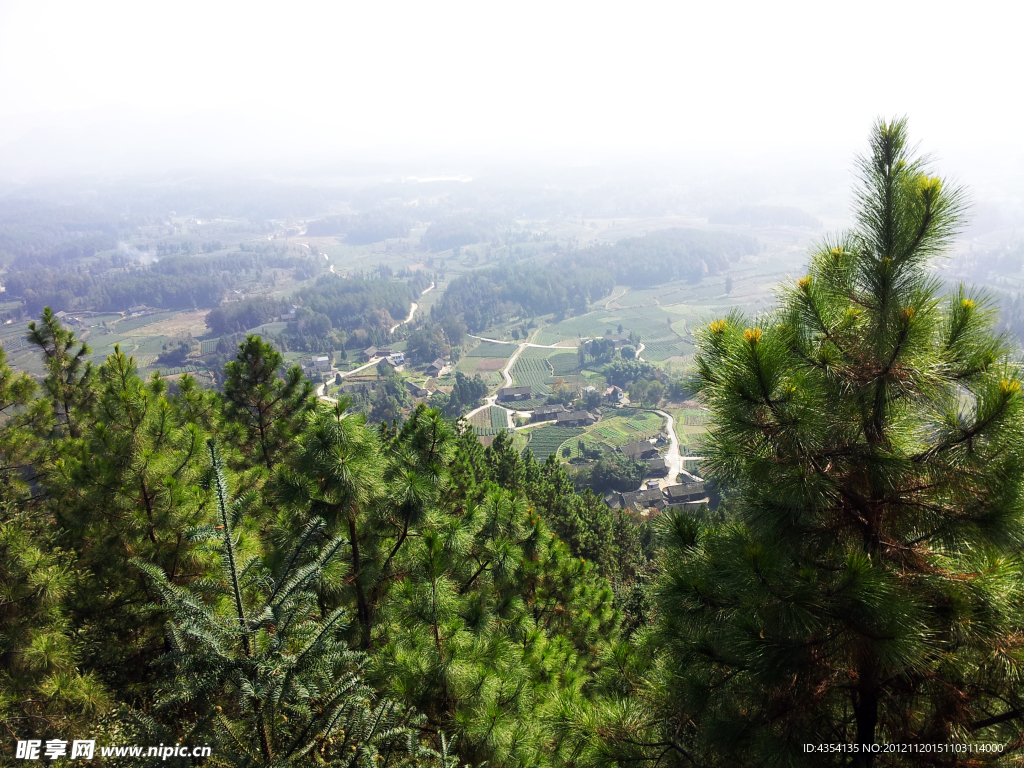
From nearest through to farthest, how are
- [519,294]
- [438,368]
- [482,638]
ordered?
1. [482,638]
2. [438,368]
3. [519,294]

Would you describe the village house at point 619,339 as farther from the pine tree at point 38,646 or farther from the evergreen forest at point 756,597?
the pine tree at point 38,646

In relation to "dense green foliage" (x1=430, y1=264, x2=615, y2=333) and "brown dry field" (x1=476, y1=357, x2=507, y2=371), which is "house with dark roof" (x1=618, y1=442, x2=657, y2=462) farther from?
"dense green foliage" (x1=430, y1=264, x2=615, y2=333)

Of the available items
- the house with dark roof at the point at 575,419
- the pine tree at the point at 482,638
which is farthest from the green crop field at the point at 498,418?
the pine tree at the point at 482,638

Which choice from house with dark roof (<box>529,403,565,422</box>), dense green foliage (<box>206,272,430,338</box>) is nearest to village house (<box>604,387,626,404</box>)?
house with dark roof (<box>529,403,565,422</box>)

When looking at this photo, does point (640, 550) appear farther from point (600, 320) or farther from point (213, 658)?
point (600, 320)

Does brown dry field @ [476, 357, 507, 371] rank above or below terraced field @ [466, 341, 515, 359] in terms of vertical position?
below

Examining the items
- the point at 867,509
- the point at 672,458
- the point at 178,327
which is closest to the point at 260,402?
the point at 867,509

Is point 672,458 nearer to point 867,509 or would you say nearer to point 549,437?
point 549,437
